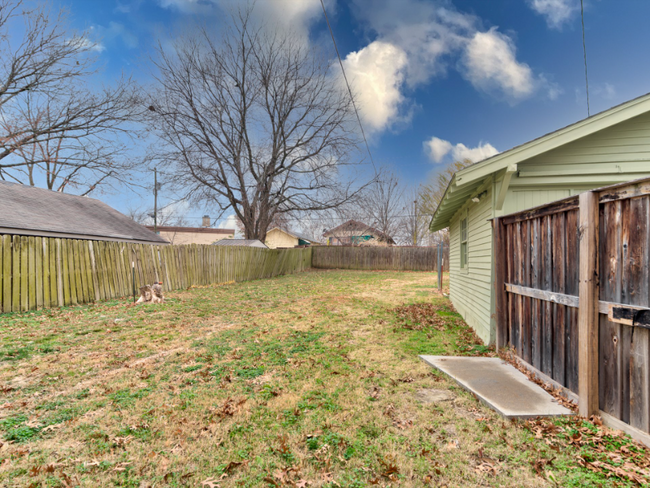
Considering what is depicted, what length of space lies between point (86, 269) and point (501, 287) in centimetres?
965

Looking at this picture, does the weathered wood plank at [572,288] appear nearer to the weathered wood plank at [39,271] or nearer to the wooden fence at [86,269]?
the wooden fence at [86,269]

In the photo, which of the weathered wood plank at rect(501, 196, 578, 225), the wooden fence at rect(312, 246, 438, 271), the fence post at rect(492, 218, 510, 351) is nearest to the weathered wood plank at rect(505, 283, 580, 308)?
the fence post at rect(492, 218, 510, 351)

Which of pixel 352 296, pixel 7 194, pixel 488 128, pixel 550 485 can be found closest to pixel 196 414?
pixel 550 485

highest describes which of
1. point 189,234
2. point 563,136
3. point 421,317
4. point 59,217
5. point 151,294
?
point 189,234

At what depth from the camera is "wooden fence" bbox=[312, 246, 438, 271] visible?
79.8 feet

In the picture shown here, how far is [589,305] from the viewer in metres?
2.47

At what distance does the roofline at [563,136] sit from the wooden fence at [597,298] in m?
1.42

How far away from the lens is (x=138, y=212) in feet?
130

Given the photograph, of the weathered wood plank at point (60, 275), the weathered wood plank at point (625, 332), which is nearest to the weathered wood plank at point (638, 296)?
the weathered wood plank at point (625, 332)

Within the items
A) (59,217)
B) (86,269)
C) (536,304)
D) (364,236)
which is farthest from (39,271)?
(364,236)

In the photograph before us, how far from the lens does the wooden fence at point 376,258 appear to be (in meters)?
24.3

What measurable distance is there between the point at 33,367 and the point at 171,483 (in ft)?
10.7

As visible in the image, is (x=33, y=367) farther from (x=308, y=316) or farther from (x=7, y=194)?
(x=7, y=194)

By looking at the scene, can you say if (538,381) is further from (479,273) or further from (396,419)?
(479,273)
